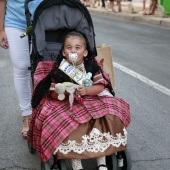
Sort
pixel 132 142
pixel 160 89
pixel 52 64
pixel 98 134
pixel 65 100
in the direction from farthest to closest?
pixel 160 89, pixel 132 142, pixel 52 64, pixel 65 100, pixel 98 134

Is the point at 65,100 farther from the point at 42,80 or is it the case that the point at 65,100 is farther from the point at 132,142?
the point at 132,142

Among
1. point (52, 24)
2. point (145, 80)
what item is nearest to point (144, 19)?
point (145, 80)

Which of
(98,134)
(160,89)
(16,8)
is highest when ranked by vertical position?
(16,8)

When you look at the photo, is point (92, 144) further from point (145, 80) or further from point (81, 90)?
point (145, 80)

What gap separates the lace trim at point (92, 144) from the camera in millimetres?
2758

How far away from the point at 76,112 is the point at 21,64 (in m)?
1.13

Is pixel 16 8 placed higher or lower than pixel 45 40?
higher

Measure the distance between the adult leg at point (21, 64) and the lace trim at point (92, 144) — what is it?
127 centimetres

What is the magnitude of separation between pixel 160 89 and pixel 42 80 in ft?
10.2

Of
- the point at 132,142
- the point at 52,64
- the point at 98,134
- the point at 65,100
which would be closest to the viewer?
the point at 98,134

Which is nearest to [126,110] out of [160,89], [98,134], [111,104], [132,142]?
[111,104]

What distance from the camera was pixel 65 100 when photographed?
297cm

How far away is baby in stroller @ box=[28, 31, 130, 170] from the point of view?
2775 millimetres

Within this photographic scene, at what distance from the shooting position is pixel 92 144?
2.79m
